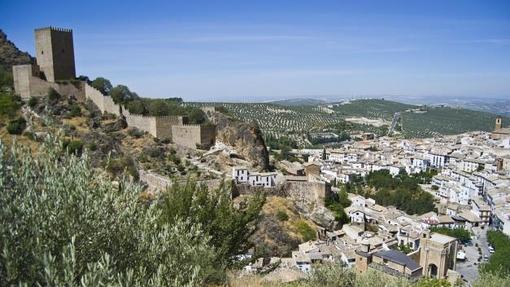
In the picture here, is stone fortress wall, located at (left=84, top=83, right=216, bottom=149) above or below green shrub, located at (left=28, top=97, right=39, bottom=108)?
below

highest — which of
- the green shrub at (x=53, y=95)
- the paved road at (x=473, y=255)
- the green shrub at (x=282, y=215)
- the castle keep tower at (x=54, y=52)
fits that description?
the castle keep tower at (x=54, y=52)

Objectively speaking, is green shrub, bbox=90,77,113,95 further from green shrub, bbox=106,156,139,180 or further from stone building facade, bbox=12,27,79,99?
green shrub, bbox=106,156,139,180

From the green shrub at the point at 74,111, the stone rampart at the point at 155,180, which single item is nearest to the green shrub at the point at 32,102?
the green shrub at the point at 74,111

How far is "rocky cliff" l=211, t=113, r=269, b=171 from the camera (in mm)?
26062

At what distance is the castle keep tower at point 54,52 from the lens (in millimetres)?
23766

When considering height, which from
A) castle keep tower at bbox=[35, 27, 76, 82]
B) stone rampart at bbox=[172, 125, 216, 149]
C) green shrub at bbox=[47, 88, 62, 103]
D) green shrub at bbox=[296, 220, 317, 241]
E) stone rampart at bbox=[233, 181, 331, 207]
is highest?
castle keep tower at bbox=[35, 27, 76, 82]

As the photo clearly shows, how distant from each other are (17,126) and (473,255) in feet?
101

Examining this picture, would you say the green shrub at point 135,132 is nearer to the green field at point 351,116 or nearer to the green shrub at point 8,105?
the green shrub at point 8,105

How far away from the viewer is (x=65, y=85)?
84.4 ft

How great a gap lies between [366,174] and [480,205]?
15989 mm

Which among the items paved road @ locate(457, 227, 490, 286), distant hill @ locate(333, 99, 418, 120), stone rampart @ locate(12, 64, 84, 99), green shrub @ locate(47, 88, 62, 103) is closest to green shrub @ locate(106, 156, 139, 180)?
green shrub @ locate(47, 88, 62, 103)

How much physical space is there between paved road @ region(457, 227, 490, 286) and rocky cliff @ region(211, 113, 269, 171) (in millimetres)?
13878

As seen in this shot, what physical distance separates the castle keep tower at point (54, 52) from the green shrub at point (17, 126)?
3.37 meters

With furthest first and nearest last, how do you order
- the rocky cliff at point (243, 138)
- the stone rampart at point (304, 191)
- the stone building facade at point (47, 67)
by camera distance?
the rocky cliff at point (243, 138) < the stone rampart at point (304, 191) < the stone building facade at point (47, 67)
